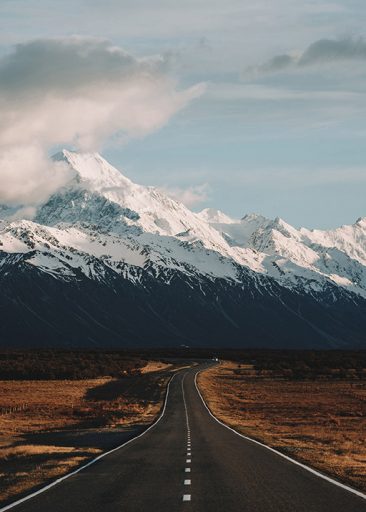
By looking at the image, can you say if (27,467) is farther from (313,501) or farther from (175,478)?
(313,501)

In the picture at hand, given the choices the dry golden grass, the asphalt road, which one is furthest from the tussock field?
the dry golden grass

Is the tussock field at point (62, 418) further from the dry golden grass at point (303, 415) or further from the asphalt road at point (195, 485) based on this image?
the dry golden grass at point (303, 415)

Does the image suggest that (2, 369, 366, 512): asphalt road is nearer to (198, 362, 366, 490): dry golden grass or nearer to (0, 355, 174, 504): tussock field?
(0, 355, 174, 504): tussock field

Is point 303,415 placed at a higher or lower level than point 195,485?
higher

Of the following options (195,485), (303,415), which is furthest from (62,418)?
(195,485)

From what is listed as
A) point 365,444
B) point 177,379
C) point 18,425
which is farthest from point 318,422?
point 177,379

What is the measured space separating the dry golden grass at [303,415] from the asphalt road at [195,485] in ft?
7.14

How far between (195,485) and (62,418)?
4638 centimetres

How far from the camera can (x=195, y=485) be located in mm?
24141

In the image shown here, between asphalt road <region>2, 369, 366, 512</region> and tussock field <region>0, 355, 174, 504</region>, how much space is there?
179 centimetres

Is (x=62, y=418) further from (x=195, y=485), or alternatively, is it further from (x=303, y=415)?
(x=195, y=485)

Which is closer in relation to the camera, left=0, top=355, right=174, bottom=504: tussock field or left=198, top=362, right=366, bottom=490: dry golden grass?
left=0, top=355, right=174, bottom=504: tussock field

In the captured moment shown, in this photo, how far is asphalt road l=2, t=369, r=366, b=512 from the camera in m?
19.9

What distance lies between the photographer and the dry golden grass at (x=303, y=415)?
113 ft
